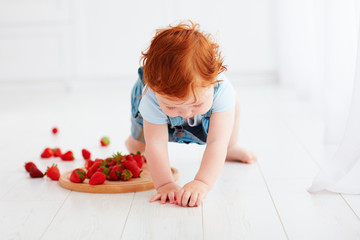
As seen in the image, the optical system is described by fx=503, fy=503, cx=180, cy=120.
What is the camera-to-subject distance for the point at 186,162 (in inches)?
66.2

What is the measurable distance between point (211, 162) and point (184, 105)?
220mm

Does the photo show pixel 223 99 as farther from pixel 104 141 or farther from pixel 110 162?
pixel 104 141

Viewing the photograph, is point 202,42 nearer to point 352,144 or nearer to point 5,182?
point 352,144

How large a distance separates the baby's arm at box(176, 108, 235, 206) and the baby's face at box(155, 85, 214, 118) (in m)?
0.15

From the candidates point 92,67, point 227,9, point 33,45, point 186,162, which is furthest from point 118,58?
point 186,162

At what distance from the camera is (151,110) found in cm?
131

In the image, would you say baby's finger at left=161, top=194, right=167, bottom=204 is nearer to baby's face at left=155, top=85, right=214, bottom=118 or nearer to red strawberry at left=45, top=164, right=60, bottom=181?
baby's face at left=155, top=85, right=214, bottom=118

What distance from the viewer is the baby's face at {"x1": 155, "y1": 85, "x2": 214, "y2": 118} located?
112 cm

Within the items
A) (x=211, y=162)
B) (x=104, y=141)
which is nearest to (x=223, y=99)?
(x=211, y=162)

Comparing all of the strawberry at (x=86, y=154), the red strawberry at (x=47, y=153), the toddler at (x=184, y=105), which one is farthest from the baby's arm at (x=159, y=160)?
the red strawberry at (x=47, y=153)

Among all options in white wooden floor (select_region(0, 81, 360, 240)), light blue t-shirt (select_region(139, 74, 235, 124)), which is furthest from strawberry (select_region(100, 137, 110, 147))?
light blue t-shirt (select_region(139, 74, 235, 124))

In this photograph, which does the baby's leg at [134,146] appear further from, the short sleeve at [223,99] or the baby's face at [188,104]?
the baby's face at [188,104]

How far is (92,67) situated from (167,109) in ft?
10.2

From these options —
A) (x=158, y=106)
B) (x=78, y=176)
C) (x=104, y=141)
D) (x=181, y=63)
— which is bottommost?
(x=104, y=141)
